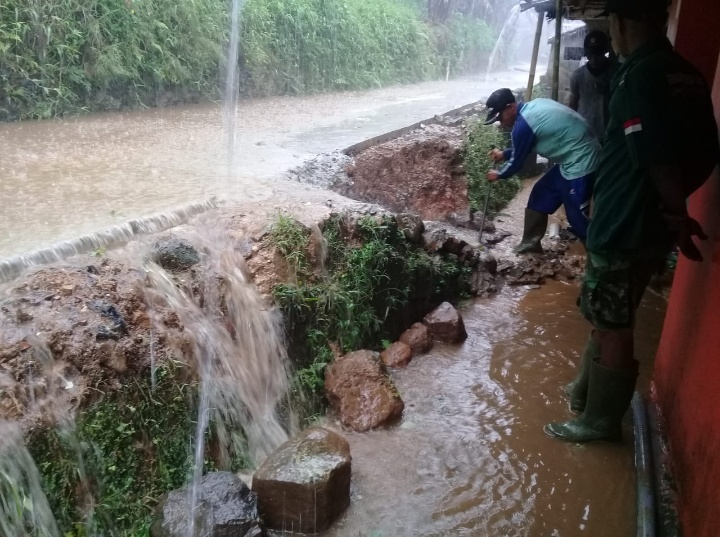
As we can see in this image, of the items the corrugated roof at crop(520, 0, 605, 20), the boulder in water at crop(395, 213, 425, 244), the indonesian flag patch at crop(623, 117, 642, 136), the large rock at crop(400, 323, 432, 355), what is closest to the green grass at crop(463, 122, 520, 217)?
the corrugated roof at crop(520, 0, 605, 20)

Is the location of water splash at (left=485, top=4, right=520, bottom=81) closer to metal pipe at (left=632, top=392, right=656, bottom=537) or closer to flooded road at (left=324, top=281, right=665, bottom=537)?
flooded road at (left=324, top=281, right=665, bottom=537)

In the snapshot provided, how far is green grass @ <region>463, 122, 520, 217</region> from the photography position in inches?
325

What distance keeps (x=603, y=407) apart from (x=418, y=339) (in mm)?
1868

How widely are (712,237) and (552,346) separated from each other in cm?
210

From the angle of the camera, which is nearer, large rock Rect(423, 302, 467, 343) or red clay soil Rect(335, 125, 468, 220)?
large rock Rect(423, 302, 467, 343)

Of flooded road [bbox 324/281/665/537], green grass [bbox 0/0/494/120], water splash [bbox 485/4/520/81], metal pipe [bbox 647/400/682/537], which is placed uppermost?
water splash [bbox 485/4/520/81]

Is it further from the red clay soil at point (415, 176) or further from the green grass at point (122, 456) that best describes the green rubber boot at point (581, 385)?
the red clay soil at point (415, 176)

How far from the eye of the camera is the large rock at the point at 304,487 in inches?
115

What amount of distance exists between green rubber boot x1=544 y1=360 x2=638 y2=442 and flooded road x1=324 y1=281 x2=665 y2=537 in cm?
7

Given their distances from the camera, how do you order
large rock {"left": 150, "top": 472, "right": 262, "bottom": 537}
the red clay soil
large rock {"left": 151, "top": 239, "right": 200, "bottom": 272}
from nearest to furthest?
large rock {"left": 150, "top": 472, "right": 262, "bottom": 537} → large rock {"left": 151, "top": 239, "right": 200, "bottom": 272} → the red clay soil

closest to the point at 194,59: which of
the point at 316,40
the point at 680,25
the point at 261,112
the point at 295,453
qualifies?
the point at 261,112

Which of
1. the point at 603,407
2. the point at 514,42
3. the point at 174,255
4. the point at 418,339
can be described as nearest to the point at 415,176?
the point at 418,339

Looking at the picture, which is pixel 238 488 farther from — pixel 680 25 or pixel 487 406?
pixel 680 25

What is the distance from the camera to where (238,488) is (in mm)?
2904
